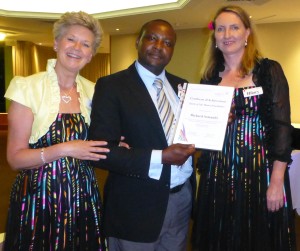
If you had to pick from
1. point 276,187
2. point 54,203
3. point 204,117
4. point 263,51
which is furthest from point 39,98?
point 263,51

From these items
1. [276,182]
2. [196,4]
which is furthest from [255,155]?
[196,4]

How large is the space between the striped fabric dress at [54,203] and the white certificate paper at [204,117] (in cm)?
52

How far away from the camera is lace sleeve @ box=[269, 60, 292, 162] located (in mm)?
1777

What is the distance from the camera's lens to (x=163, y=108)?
5.94ft

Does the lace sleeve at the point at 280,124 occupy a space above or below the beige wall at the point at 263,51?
below

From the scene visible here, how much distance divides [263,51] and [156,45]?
8227 mm

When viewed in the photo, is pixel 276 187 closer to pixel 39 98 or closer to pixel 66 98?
pixel 66 98

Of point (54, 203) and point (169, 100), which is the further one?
point (169, 100)

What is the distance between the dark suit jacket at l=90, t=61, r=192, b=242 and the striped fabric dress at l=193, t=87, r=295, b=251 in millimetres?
358

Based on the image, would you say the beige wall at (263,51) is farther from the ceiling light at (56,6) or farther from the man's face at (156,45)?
the man's face at (156,45)

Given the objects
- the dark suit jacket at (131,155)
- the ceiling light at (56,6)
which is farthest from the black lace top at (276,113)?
the ceiling light at (56,6)

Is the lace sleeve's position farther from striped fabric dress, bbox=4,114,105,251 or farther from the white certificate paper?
striped fabric dress, bbox=4,114,105,251

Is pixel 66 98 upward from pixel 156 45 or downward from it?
downward

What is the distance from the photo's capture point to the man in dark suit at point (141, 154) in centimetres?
165
